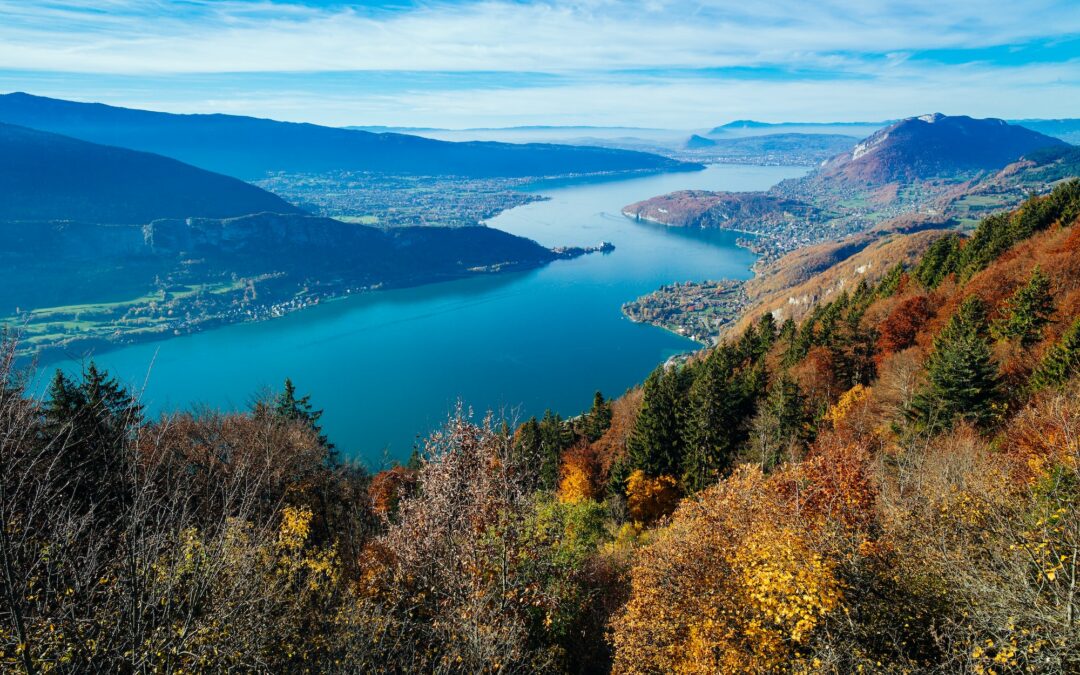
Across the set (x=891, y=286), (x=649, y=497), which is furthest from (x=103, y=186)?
(x=891, y=286)

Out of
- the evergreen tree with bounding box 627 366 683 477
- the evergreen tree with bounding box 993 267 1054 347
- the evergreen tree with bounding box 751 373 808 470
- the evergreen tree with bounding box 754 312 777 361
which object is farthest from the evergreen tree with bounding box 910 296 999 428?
the evergreen tree with bounding box 754 312 777 361

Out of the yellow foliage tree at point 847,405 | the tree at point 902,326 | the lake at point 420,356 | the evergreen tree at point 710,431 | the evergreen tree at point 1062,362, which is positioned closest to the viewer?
the evergreen tree at point 1062,362

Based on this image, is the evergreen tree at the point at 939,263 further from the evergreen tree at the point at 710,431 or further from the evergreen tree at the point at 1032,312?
the evergreen tree at the point at 710,431

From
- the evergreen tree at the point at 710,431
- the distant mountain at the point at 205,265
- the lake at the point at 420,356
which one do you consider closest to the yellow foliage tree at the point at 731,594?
the evergreen tree at the point at 710,431

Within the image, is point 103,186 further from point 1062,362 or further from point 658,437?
point 1062,362

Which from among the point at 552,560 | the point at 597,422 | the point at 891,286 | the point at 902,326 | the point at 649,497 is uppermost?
the point at 891,286
